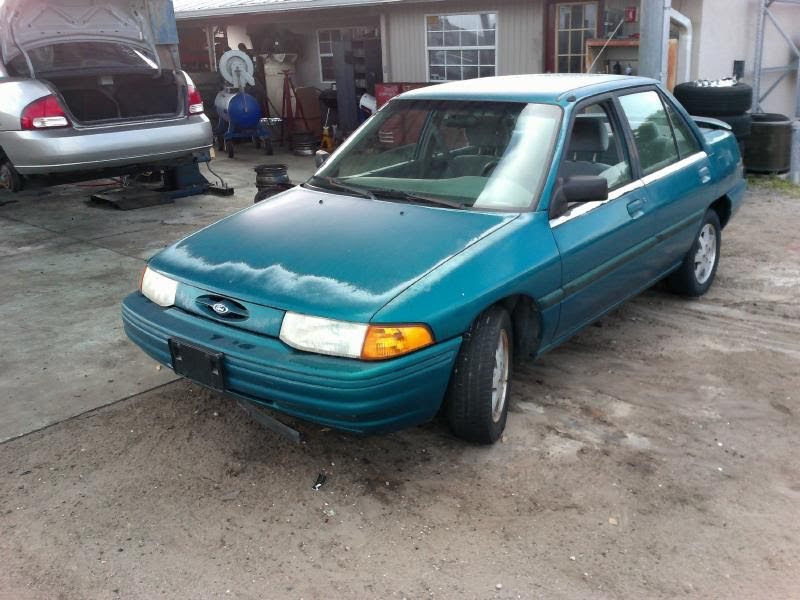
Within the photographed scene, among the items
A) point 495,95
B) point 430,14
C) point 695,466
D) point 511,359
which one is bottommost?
point 695,466

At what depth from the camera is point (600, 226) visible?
3.96 m

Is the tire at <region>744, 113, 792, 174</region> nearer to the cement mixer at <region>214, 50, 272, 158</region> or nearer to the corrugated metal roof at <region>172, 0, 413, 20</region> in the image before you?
the corrugated metal roof at <region>172, 0, 413, 20</region>

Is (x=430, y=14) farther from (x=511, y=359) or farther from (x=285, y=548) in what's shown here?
(x=285, y=548)

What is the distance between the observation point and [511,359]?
3662 mm

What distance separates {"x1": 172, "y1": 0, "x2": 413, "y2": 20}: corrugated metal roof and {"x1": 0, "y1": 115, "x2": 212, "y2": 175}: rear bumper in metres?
5.45

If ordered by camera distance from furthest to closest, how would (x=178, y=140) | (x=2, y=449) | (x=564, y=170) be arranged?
(x=178, y=140) → (x=564, y=170) → (x=2, y=449)

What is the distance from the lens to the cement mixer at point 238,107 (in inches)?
517

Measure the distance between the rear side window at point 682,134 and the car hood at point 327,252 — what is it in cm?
197

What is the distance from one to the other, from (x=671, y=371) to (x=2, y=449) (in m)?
3.47

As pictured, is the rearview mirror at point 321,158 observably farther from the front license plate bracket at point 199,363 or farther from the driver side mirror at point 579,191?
the front license plate bracket at point 199,363

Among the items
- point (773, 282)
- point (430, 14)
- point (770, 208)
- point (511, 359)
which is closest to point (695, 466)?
point (511, 359)

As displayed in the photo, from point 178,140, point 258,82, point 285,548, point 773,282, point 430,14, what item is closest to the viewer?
point 285,548

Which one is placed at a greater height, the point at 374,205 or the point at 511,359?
the point at 374,205

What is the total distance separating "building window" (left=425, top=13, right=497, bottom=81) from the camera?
39.4 feet
